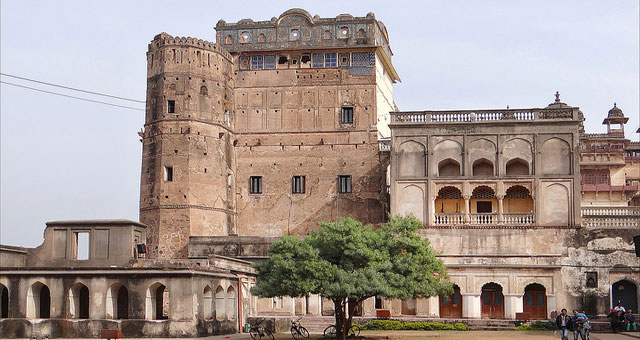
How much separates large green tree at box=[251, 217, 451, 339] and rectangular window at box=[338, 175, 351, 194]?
1573cm

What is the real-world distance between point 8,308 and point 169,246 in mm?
12573

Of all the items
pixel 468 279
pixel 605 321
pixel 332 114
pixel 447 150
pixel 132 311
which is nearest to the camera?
pixel 132 311

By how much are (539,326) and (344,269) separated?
416 inches

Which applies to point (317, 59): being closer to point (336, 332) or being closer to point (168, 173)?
Result: point (168, 173)

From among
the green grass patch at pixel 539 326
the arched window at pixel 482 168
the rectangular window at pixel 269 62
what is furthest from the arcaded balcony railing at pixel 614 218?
the rectangular window at pixel 269 62

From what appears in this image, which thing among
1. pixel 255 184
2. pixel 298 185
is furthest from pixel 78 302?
pixel 298 185

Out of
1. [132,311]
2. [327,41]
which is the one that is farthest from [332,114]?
[132,311]

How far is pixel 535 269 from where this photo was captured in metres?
41.5

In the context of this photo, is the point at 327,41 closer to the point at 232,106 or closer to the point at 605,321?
the point at 232,106

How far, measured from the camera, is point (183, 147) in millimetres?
46281

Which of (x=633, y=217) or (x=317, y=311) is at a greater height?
(x=633, y=217)

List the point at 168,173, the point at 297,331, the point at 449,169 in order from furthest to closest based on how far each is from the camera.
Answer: the point at 168,173, the point at 449,169, the point at 297,331

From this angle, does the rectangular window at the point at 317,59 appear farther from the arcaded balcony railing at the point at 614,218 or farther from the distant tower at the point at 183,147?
the arcaded balcony railing at the point at 614,218

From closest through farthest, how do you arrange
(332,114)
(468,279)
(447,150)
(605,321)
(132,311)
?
(132,311) → (605,321) → (468,279) → (447,150) → (332,114)
